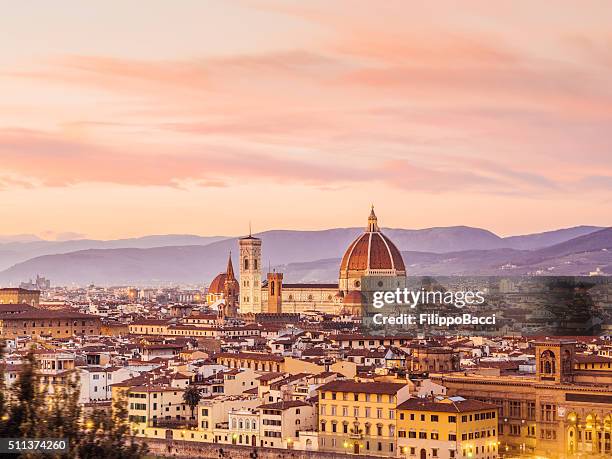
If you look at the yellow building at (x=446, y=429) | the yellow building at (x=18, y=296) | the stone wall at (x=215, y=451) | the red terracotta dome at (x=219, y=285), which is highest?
the red terracotta dome at (x=219, y=285)

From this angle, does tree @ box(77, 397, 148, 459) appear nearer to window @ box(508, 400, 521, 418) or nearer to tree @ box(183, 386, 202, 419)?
window @ box(508, 400, 521, 418)

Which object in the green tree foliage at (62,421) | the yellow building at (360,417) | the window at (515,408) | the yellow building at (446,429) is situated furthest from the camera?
the window at (515,408)

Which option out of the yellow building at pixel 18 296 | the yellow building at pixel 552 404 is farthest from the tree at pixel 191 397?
the yellow building at pixel 18 296

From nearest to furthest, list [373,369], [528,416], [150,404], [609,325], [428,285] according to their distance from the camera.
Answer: [528,416], [150,404], [373,369], [609,325], [428,285]

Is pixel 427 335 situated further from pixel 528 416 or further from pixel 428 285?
pixel 528 416

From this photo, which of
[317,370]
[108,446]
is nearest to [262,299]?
[317,370]

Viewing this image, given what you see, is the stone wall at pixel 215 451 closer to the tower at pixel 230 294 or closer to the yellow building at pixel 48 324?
the yellow building at pixel 48 324
